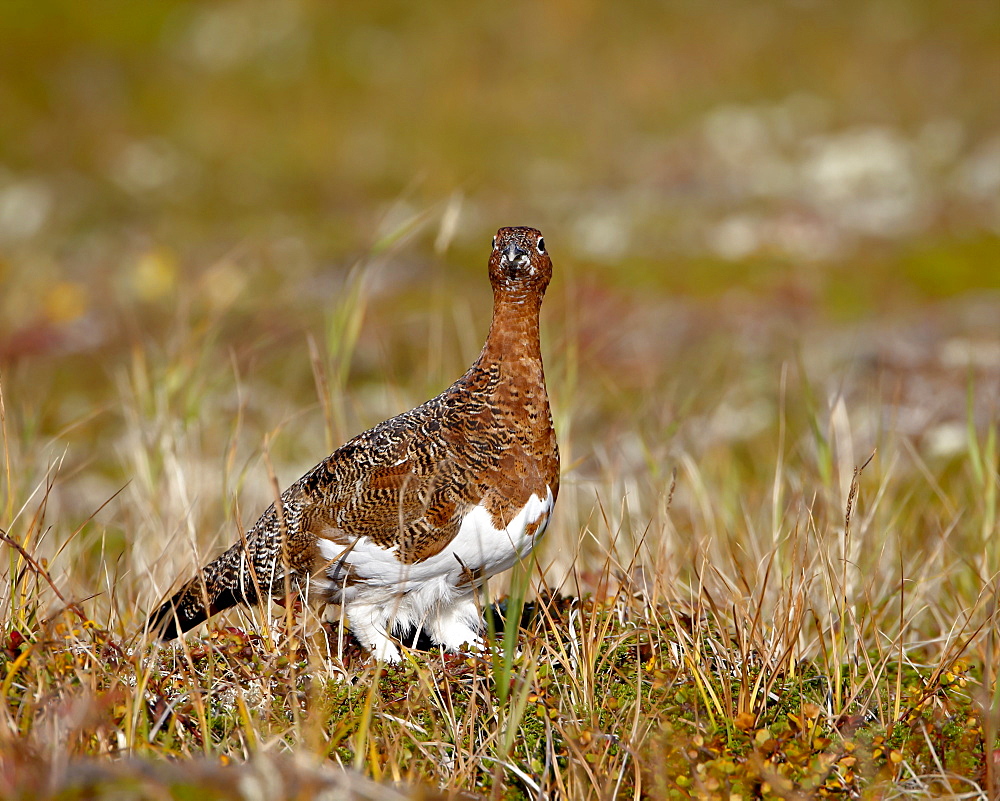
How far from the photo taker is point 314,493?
11.4ft

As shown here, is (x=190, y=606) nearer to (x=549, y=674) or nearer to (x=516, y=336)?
(x=549, y=674)

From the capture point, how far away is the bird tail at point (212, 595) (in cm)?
343

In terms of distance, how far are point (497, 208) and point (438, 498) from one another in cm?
1705

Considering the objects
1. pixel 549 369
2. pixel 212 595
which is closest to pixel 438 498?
pixel 212 595

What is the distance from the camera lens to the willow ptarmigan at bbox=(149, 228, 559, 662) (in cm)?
319

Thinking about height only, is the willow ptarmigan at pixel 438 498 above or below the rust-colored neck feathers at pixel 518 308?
below

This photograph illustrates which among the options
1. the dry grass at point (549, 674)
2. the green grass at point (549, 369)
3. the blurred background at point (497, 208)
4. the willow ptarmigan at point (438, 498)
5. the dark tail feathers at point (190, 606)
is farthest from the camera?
the blurred background at point (497, 208)

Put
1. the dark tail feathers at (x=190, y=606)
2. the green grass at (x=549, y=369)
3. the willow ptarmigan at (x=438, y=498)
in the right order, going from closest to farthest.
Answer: the green grass at (x=549, y=369) → the willow ptarmigan at (x=438, y=498) → the dark tail feathers at (x=190, y=606)

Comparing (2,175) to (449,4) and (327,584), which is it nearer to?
(449,4)

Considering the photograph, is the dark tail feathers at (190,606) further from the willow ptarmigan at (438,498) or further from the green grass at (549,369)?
the green grass at (549,369)

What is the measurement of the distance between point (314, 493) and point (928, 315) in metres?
11.2

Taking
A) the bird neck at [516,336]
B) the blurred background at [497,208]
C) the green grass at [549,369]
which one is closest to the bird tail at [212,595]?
the green grass at [549,369]

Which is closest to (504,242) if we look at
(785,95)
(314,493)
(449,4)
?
(314,493)

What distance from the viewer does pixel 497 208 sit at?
64.8ft
